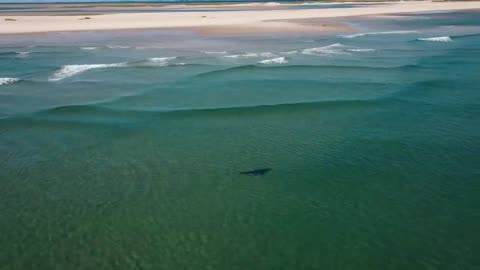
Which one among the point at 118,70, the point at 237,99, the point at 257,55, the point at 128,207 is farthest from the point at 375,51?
the point at 128,207

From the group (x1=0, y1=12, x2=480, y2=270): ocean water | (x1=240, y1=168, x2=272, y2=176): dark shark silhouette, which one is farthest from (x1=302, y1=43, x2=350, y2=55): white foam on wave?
(x1=240, y1=168, x2=272, y2=176): dark shark silhouette

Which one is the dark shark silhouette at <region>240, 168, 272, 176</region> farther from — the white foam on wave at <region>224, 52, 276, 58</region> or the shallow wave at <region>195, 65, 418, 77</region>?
the white foam on wave at <region>224, 52, 276, 58</region>

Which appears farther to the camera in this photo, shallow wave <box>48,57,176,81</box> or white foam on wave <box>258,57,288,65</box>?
white foam on wave <box>258,57,288,65</box>

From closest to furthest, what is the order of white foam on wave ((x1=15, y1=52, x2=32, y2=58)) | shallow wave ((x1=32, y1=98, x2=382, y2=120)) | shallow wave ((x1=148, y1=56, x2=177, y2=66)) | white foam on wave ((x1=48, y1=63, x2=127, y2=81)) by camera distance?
shallow wave ((x1=32, y1=98, x2=382, y2=120)) < white foam on wave ((x1=48, y1=63, x2=127, y2=81)) < shallow wave ((x1=148, y1=56, x2=177, y2=66)) < white foam on wave ((x1=15, y1=52, x2=32, y2=58))

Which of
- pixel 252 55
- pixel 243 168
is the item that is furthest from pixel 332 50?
pixel 243 168

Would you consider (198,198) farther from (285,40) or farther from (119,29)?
(119,29)

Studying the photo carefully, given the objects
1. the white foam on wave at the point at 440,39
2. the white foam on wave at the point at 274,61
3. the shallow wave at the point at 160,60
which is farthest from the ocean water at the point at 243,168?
the white foam on wave at the point at 440,39
